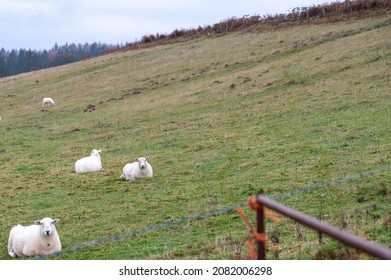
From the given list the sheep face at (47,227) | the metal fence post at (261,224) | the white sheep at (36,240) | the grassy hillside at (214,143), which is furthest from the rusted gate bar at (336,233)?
the white sheep at (36,240)

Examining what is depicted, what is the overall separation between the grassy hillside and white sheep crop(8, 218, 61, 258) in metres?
Answer: 0.27

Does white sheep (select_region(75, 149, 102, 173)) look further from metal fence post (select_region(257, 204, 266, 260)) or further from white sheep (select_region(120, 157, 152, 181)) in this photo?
metal fence post (select_region(257, 204, 266, 260))

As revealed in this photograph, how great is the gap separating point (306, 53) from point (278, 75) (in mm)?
5623

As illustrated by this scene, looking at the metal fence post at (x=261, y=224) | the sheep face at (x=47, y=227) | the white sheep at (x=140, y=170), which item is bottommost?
the white sheep at (x=140, y=170)

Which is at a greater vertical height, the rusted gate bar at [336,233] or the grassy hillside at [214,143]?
the rusted gate bar at [336,233]

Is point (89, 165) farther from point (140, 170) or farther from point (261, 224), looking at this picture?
point (261, 224)

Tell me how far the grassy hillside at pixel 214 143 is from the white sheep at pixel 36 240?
27 cm

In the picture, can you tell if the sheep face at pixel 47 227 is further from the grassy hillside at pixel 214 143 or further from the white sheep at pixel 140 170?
Answer: the white sheep at pixel 140 170

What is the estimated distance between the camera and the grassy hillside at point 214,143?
40.0 ft

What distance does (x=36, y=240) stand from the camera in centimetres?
1271

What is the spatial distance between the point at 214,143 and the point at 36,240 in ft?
38.4

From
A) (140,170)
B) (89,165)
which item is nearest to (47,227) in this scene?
(140,170)

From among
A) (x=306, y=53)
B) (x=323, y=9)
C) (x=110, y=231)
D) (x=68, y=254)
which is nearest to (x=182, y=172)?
(x=110, y=231)

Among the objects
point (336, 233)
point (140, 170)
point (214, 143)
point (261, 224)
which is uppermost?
point (336, 233)
